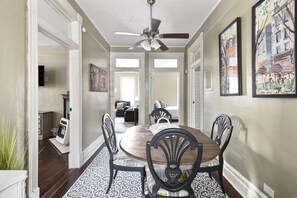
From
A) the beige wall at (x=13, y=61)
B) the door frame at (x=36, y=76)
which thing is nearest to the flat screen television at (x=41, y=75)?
the door frame at (x=36, y=76)

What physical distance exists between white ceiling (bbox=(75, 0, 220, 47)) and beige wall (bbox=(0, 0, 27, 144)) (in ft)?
5.55

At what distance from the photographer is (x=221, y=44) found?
10.3ft

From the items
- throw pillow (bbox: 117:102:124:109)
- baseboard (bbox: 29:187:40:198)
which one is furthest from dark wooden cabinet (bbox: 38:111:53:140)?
throw pillow (bbox: 117:102:124:109)

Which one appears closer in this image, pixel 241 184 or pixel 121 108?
pixel 241 184

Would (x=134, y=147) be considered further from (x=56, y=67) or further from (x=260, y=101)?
(x=56, y=67)

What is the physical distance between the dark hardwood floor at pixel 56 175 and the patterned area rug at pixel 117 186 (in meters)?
0.11

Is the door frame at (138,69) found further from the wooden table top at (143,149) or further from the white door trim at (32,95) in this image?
the white door trim at (32,95)

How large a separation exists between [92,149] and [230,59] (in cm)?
307

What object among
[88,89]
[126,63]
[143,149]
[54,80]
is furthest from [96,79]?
[143,149]

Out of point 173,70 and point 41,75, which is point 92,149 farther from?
point 173,70

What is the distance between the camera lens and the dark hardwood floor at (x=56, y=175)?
8.24 feet

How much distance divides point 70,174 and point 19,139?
1377 millimetres

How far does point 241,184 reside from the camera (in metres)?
2.48

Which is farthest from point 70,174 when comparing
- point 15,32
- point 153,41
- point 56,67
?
point 56,67
